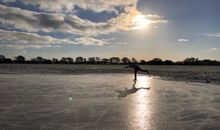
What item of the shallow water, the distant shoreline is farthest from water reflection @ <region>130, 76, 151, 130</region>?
the distant shoreline

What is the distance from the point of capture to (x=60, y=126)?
698cm

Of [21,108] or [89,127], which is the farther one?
[21,108]

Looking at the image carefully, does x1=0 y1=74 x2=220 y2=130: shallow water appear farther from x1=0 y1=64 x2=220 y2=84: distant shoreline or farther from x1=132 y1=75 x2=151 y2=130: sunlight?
x1=0 y1=64 x2=220 y2=84: distant shoreline

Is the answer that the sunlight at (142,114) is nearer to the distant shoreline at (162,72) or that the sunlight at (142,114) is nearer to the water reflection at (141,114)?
the water reflection at (141,114)

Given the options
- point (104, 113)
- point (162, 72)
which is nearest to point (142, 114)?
point (104, 113)

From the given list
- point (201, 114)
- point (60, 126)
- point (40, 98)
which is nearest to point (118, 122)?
point (60, 126)

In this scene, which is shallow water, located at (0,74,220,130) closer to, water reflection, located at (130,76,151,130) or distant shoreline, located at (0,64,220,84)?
water reflection, located at (130,76,151,130)

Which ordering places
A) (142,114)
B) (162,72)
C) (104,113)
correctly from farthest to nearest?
(162,72)
(104,113)
(142,114)

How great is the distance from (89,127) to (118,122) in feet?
2.96

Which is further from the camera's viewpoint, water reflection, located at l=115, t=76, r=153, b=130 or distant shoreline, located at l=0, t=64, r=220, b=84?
distant shoreline, located at l=0, t=64, r=220, b=84

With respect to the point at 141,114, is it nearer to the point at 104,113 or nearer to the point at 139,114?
the point at 139,114

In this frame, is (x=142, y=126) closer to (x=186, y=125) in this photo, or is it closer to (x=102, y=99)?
(x=186, y=125)

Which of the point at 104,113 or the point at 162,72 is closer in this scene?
the point at 104,113

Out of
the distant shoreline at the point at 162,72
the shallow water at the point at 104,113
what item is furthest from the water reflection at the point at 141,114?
the distant shoreline at the point at 162,72
